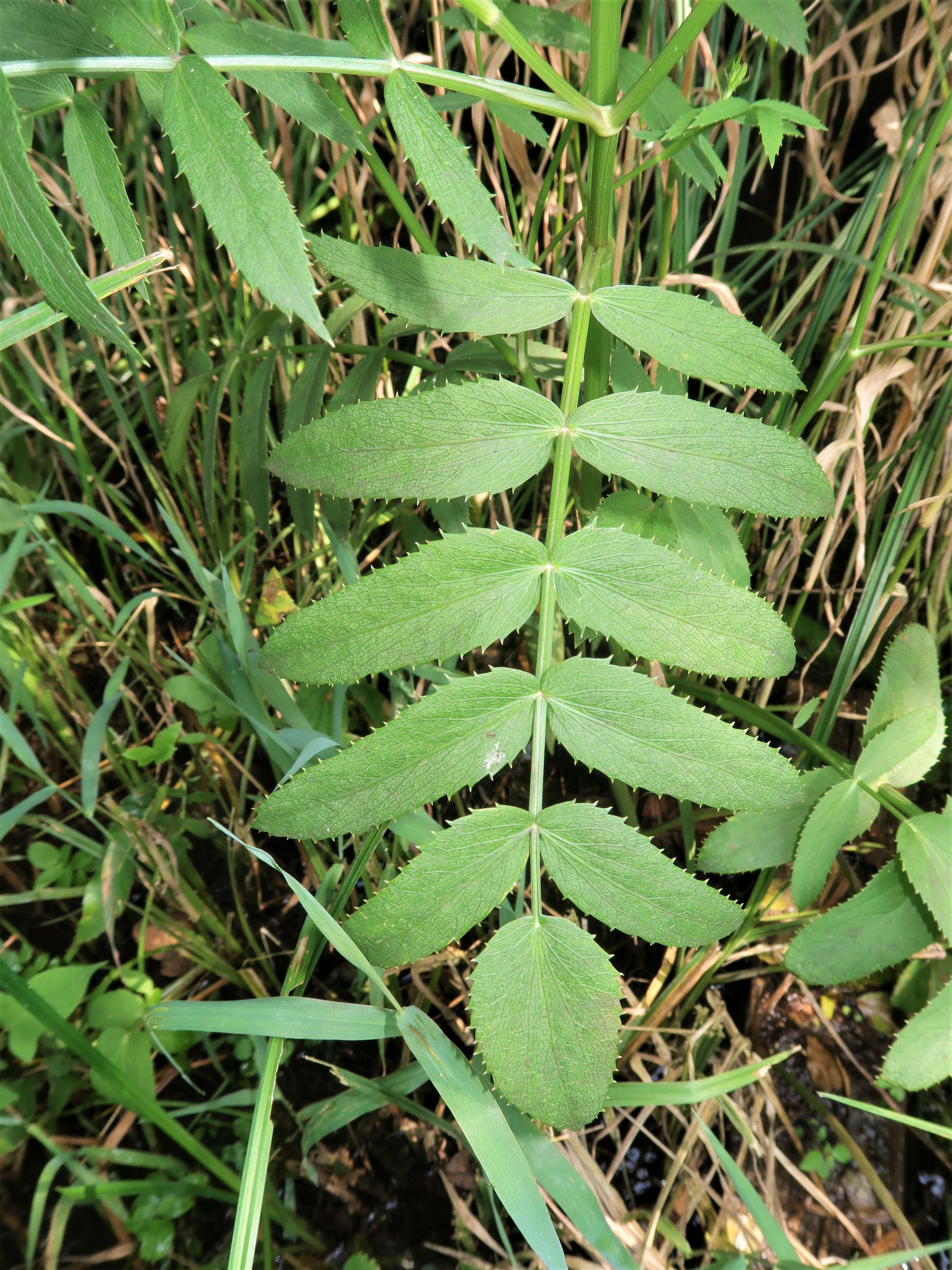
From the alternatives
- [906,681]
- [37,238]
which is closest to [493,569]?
[37,238]

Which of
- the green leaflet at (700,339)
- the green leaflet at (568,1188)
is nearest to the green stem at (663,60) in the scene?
the green leaflet at (700,339)

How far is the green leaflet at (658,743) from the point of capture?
70 centimetres

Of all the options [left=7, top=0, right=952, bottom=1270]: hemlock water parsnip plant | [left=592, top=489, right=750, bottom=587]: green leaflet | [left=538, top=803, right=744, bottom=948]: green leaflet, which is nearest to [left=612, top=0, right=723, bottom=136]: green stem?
[left=7, top=0, right=952, bottom=1270]: hemlock water parsnip plant

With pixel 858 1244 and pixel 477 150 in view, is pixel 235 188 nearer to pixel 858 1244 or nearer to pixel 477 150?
pixel 477 150

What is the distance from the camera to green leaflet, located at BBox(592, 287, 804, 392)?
77 centimetres

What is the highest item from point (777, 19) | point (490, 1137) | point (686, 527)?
A: point (777, 19)

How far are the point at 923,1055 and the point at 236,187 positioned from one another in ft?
3.29

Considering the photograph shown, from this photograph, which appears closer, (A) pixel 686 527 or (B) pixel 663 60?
(B) pixel 663 60

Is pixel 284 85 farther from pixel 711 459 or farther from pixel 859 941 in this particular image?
pixel 859 941

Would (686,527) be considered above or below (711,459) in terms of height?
below

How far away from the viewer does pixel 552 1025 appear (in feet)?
2.16

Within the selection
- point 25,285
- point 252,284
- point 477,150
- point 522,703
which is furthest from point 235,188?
point 25,285

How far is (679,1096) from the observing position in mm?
898

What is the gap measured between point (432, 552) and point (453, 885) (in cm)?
28
